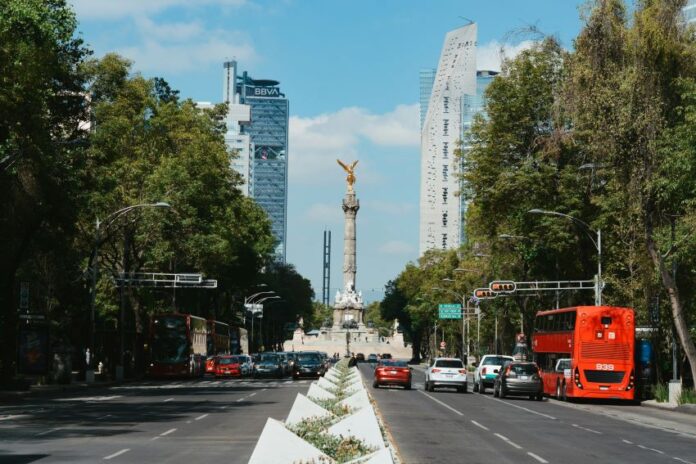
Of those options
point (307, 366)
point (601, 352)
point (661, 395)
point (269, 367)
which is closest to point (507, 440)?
point (601, 352)

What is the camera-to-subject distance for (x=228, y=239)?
244 feet

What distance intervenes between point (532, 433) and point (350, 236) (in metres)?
121

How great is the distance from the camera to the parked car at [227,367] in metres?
73.2

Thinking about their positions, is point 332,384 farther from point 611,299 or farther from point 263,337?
point 263,337

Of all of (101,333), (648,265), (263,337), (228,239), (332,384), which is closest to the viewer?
(332,384)

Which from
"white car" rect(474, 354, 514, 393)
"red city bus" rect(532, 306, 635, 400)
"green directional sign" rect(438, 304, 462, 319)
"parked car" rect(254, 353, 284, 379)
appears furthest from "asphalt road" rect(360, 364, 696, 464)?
"green directional sign" rect(438, 304, 462, 319)

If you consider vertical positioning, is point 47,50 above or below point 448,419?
above

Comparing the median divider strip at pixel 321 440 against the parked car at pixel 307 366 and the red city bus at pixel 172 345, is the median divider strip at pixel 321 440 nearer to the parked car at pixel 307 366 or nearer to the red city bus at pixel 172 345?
the red city bus at pixel 172 345

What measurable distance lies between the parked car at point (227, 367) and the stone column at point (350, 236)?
7494 centimetres

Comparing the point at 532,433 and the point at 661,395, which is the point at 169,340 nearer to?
the point at 661,395

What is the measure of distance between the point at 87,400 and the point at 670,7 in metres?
24.5

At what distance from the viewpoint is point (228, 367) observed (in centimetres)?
7331

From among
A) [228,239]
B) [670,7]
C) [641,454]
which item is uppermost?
[670,7]

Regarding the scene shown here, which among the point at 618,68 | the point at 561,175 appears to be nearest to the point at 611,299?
the point at 561,175
